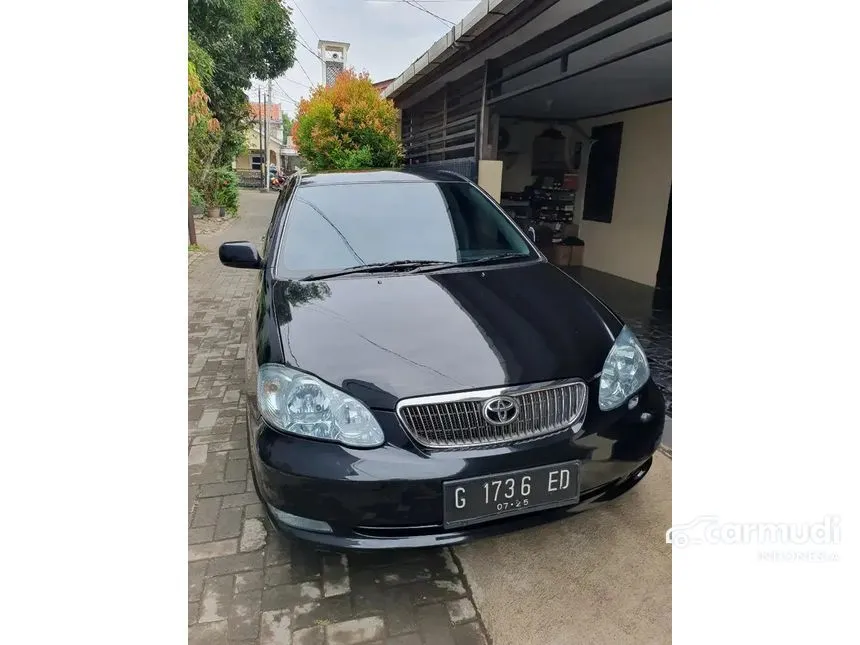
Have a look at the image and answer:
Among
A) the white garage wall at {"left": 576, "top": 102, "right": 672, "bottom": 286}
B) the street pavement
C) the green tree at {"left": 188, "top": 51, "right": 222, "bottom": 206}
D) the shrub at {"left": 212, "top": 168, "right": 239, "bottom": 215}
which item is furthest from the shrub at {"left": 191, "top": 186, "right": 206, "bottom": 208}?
the street pavement

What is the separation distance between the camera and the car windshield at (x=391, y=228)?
2.62m

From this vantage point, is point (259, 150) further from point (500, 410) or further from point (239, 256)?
point (500, 410)

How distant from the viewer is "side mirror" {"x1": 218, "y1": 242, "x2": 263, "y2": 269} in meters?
2.82

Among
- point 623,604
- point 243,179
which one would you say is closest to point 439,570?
point 623,604

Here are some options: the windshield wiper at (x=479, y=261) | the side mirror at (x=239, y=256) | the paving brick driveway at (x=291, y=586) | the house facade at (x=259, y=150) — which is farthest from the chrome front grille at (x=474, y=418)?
the house facade at (x=259, y=150)

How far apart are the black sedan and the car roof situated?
968 millimetres

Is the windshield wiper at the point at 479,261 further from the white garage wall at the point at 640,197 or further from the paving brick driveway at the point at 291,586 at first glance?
the white garage wall at the point at 640,197

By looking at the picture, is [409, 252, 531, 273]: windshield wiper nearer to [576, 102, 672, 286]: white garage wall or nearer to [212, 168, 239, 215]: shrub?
[576, 102, 672, 286]: white garage wall

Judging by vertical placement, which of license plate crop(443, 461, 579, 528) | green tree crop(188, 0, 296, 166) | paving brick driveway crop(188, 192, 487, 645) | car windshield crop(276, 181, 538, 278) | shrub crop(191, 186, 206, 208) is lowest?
paving brick driveway crop(188, 192, 487, 645)

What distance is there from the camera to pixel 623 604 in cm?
192

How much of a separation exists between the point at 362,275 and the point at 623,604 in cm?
169

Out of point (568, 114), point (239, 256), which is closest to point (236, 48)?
point (568, 114)

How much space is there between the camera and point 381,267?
253 cm

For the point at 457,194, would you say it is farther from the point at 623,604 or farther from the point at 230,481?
the point at 623,604
